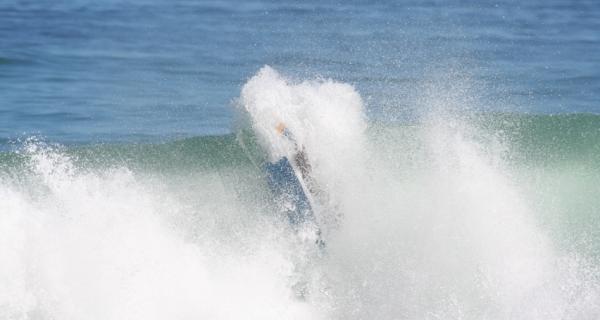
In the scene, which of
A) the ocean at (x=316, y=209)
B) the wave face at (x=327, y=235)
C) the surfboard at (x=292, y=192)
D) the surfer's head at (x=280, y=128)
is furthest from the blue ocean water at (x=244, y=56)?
the surfboard at (x=292, y=192)

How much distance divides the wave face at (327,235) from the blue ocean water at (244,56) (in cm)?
Answer: 336

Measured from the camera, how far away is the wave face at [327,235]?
29.0 feet

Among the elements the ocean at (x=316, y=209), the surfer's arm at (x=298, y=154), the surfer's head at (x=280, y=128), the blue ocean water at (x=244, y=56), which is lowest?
the blue ocean water at (x=244, y=56)

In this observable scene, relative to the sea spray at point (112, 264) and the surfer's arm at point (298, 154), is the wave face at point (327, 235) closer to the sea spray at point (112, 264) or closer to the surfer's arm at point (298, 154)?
the sea spray at point (112, 264)

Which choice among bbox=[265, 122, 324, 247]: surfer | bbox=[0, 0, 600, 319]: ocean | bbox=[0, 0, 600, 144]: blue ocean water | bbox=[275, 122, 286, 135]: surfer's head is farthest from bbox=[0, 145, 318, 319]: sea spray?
bbox=[0, 0, 600, 144]: blue ocean water

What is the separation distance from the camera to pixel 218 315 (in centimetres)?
877

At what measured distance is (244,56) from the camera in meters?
20.8

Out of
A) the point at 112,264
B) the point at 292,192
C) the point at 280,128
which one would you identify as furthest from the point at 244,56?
the point at 112,264

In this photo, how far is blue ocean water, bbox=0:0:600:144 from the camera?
15.8m

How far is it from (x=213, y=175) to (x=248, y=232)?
191cm

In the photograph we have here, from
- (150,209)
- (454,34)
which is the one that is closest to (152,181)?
(150,209)

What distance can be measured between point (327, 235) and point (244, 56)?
1193 cm

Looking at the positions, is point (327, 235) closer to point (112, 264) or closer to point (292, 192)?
point (292, 192)

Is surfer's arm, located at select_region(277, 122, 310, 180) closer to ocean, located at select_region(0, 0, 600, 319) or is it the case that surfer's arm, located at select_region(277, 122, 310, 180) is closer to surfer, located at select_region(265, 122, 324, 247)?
surfer, located at select_region(265, 122, 324, 247)
